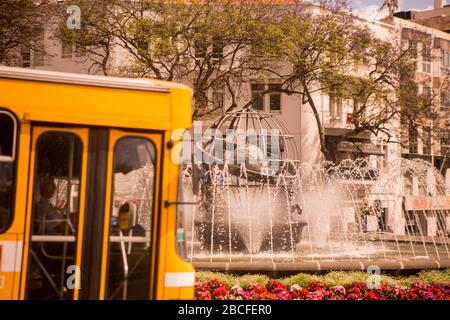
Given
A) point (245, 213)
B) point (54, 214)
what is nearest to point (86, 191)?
point (54, 214)

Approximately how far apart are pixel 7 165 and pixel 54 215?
2.14 feet

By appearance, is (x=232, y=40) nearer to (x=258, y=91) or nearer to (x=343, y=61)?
(x=343, y=61)

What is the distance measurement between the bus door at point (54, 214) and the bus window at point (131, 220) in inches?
13.0

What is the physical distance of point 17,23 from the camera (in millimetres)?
23359

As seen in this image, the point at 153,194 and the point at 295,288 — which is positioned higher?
the point at 153,194

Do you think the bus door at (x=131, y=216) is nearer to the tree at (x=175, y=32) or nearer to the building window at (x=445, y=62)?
the tree at (x=175, y=32)

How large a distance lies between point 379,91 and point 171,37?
10.9m

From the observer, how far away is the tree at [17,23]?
2256 cm

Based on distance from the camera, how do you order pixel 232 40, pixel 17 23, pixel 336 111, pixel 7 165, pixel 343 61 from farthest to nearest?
pixel 336 111 → pixel 343 61 → pixel 232 40 → pixel 17 23 → pixel 7 165

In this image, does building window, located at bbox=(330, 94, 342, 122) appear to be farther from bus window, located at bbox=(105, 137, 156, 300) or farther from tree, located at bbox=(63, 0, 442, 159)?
bus window, located at bbox=(105, 137, 156, 300)

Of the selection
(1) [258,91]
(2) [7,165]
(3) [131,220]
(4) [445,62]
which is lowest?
(3) [131,220]

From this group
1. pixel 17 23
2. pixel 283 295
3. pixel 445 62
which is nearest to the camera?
pixel 283 295

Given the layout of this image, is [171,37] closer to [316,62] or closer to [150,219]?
[316,62]

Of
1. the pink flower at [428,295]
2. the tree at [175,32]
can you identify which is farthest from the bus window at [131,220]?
the tree at [175,32]
